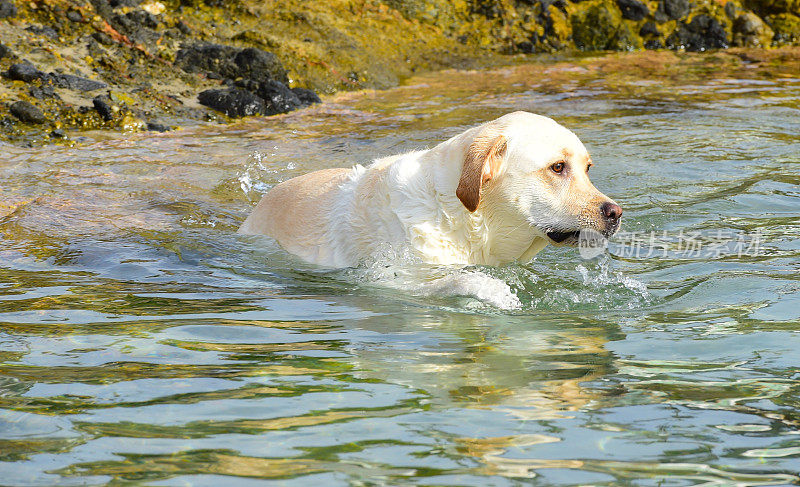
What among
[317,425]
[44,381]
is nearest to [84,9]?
[44,381]

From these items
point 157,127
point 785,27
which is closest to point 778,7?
point 785,27

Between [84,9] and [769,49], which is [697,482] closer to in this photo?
[84,9]

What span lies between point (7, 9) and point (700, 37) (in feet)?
37.2

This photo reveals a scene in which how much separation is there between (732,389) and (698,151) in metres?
6.40

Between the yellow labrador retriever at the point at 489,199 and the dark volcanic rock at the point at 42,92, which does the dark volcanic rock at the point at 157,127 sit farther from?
the yellow labrador retriever at the point at 489,199

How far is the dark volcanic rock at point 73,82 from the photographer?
36.9ft

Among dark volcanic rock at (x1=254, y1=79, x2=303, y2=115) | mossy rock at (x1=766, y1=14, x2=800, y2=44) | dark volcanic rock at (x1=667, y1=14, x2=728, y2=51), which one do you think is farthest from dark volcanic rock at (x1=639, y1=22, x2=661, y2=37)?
dark volcanic rock at (x1=254, y1=79, x2=303, y2=115)

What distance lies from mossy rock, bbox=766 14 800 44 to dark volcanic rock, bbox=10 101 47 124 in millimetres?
12470

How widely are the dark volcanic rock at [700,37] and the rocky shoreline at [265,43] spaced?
0.02m

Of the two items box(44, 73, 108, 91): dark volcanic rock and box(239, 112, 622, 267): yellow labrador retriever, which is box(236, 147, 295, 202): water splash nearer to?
box(44, 73, 108, 91): dark volcanic rock

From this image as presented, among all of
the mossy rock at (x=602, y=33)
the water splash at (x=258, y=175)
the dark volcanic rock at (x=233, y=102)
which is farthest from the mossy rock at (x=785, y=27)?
the water splash at (x=258, y=175)

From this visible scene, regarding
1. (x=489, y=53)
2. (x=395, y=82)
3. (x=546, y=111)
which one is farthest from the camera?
(x=489, y=53)

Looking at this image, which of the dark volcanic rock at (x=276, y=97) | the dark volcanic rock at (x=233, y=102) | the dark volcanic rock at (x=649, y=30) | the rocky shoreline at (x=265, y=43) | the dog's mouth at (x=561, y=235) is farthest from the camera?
the dark volcanic rock at (x=649, y=30)

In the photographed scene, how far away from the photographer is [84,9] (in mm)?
12625
